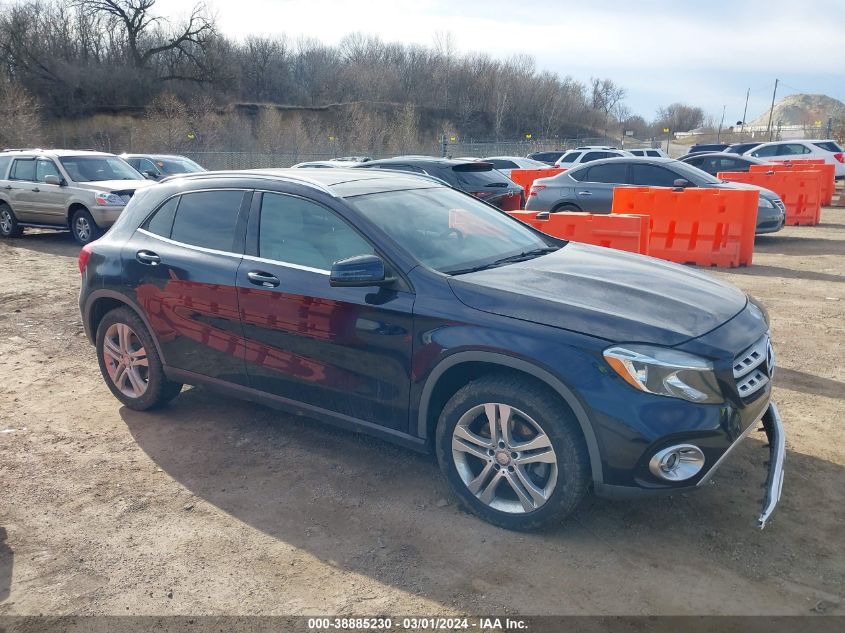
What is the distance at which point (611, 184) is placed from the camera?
12.3 metres

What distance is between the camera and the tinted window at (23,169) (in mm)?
13882

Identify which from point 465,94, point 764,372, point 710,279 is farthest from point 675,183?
point 465,94

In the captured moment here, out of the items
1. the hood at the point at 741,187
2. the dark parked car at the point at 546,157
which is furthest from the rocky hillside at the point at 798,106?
the hood at the point at 741,187

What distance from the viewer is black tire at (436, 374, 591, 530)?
3.25m

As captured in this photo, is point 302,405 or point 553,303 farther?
point 302,405

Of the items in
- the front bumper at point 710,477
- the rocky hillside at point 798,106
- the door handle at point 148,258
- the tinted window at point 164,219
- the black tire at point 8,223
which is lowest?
the black tire at point 8,223

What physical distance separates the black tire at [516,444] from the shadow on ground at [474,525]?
12 centimetres

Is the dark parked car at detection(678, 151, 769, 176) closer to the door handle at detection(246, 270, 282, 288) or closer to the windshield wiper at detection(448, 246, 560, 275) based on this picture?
the windshield wiper at detection(448, 246, 560, 275)

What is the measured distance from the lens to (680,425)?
3.10 m

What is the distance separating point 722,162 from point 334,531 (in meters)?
18.0

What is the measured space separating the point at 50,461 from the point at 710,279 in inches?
169

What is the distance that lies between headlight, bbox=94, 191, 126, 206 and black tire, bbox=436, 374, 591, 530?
1111 cm

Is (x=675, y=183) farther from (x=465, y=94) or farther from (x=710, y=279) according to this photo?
(x=465, y=94)

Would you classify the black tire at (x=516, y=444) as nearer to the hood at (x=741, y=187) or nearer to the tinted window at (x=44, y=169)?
the hood at (x=741, y=187)
